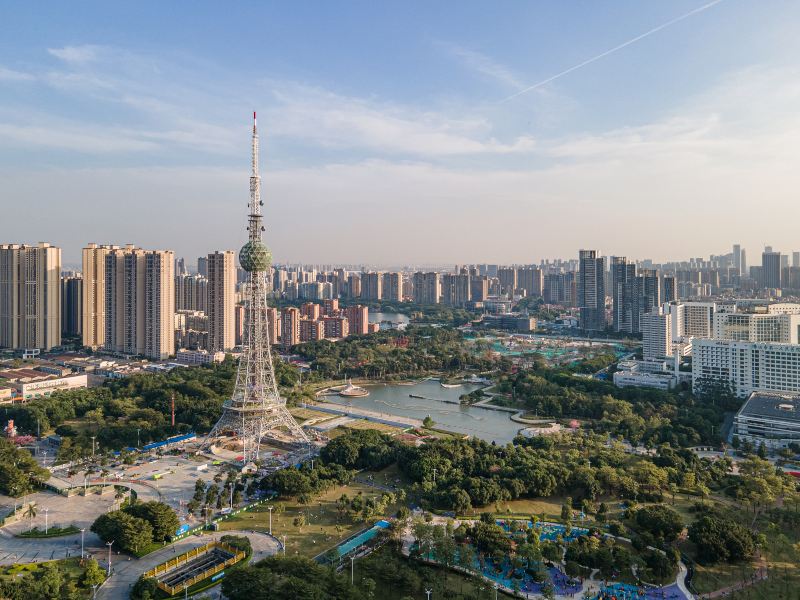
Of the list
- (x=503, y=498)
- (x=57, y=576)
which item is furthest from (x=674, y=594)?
(x=57, y=576)

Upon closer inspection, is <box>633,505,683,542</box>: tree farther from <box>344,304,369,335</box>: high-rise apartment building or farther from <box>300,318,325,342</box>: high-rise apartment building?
<box>344,304,369,335</box>: high-rise apartment building

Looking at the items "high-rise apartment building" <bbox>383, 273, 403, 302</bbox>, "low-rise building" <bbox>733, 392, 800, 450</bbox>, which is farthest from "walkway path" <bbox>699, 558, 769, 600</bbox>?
"high-rise apartment building" <bbox>383, 273, 403, 302</bbox>

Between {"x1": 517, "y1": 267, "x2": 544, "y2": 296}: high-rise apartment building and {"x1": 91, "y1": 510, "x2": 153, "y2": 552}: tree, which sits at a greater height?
{"x1": 517, "y1": 267, "x2": 544, "y2": 296}: high-rise apartment building

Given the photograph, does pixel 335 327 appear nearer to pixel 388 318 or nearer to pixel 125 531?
pixel 388 318

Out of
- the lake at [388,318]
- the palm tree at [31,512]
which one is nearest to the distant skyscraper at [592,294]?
the lake at [388,318]

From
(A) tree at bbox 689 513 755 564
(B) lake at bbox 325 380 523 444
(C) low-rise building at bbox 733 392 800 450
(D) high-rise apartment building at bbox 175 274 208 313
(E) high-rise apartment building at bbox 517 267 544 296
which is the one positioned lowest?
(B) lake at bbox 325 380 523 444

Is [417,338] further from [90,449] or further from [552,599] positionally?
[552,599]
